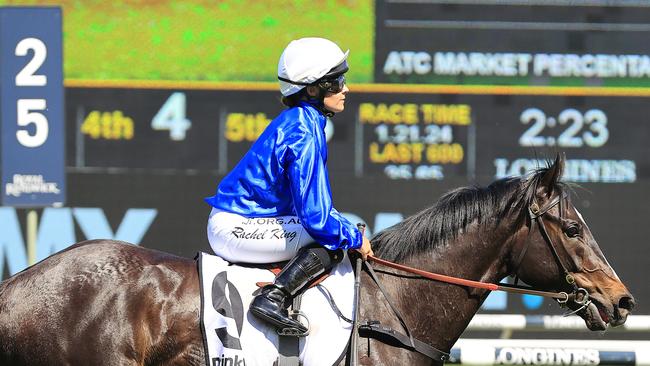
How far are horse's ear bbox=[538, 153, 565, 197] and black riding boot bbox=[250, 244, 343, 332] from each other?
90 centimetres

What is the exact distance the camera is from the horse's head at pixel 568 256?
425 centimetres

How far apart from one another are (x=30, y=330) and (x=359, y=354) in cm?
125

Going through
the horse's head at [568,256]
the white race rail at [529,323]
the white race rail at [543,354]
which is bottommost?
the white race rail at [543,354]

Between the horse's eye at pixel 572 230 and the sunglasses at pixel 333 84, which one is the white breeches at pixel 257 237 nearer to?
the sunglasses at pixel 333 84

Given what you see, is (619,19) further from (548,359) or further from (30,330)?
(30,330)

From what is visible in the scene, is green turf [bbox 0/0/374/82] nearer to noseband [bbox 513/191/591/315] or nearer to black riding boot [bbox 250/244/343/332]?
noseband [bbox 513/191/591/315]

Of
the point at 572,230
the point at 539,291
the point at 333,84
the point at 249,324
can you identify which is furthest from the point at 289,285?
the point at 572,230

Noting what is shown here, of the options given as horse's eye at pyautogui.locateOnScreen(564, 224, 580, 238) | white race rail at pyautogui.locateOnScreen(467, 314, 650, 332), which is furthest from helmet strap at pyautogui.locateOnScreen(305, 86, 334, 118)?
white race rail at pyautogui.locateOnScreen(467, 314, 650, 332)

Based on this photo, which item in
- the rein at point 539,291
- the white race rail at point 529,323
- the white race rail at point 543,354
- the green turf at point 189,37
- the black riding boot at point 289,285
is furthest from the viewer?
the green turf at point 189,37

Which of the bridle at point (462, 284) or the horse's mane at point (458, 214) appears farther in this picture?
the horse's mane at point (458, 214)

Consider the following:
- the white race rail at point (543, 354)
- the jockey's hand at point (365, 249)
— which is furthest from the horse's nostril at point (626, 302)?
the white race rail at point (543, 354)

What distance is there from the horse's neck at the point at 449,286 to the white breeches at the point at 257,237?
39 cm

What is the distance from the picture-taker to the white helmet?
4172mm

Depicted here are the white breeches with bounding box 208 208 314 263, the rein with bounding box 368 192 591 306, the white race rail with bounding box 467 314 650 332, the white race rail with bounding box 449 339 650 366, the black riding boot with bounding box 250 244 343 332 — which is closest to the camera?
the black riding boot with bounding box 250 244 343 332
